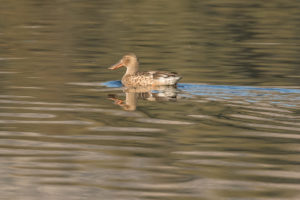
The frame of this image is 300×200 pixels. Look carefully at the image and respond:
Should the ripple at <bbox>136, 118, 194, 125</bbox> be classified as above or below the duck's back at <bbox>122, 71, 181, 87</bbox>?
below

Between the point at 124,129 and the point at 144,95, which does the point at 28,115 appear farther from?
the point at 144,95

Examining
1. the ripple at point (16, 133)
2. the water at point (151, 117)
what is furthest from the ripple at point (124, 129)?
the ripple at point (16, 133)

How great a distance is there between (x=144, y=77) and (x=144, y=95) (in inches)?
45.1

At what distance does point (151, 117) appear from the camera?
473 inches

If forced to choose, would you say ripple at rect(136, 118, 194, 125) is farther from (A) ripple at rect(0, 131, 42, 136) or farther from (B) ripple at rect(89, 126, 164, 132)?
(A) ripple at rect(0, 131, 42, 136)

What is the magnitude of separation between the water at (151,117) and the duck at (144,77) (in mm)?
184

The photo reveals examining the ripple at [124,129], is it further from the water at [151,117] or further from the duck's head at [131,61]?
the duck's head at [131,61]

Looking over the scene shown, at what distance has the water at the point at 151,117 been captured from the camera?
8305 mm

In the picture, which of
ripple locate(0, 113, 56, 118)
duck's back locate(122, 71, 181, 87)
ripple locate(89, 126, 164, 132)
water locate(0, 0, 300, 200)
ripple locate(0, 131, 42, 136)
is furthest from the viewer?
duck's back locate(122, 71, 181, 87)

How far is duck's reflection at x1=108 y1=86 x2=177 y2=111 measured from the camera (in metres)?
13.6

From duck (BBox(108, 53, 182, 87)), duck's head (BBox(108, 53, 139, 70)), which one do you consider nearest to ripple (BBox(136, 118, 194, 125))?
duck (BBox(108, 53, 182, 87))

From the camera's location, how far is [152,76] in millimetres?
15641

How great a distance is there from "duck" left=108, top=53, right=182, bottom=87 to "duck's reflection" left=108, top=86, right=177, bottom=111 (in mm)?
125

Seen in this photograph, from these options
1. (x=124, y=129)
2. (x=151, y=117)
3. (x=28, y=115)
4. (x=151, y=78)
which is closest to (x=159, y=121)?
(x=151, y=117)
